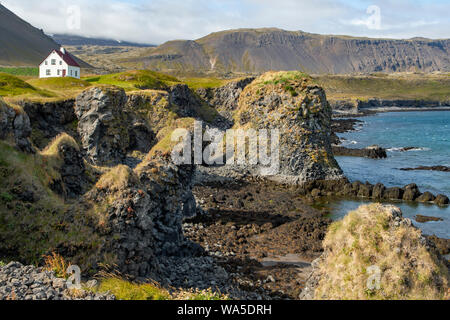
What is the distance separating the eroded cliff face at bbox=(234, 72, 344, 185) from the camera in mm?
40781

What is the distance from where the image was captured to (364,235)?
1008cm

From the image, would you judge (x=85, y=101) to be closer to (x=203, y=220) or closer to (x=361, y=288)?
(x=203, y=220)

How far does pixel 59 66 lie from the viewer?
81250 mm

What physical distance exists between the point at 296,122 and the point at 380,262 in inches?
1337

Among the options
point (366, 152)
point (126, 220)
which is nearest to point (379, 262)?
point (126, 220)

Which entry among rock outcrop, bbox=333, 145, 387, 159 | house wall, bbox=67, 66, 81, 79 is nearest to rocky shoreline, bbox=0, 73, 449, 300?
rock outcrop, bbox=333, 145, 387, 159

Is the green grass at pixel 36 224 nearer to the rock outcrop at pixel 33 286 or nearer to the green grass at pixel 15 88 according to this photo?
the rock outcrop at pixel 33 286

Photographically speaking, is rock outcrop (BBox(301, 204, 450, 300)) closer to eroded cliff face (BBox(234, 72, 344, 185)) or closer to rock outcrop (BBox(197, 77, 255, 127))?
eroded cliff face (BBox(234, 72, 344, 185))

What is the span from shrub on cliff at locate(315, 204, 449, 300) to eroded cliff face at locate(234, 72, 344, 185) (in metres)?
29.9

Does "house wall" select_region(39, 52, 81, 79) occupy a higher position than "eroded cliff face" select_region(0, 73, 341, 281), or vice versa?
"house wall" select_region(39, 52, 81, 79)

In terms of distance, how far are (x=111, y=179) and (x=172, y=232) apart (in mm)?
5433

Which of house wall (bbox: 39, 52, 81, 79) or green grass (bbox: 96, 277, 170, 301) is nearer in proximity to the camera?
green grass (bbox: 96, 277, 170, 301)

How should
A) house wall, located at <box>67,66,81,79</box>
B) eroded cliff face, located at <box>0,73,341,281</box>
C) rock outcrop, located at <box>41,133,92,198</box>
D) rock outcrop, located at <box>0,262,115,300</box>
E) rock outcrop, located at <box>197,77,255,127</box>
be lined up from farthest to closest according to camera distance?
rock outcrop, located at <box>197,77,255,127</box> → house wall, located at <box>67,66,81,79</box> → rock outcrop, located at <box>41,133,92,198</box> → eroded cliff face, located at <box>0,73,341,281</box> → rock outcrop, located at <box>0,262,115,300</box>

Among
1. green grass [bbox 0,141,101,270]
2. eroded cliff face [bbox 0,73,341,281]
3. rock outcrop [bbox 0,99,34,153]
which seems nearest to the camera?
green grass [bbox 0,141,101,270]
